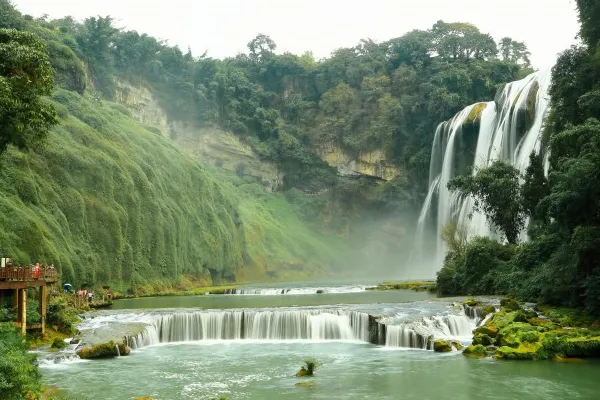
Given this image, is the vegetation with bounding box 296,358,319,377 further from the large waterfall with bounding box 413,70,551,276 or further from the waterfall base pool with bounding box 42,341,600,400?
the large waterfall with bounding box 413,70,551,276

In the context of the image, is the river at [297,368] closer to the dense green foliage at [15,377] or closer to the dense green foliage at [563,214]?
the dense green foliage at [15,377]

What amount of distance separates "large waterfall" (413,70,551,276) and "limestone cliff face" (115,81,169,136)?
39.4 m

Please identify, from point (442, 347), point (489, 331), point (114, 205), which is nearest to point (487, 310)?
point (489, 331)

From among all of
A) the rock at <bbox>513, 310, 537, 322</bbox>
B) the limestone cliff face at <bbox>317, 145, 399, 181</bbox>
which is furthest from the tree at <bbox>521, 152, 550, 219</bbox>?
the limestone cliff face at <bbox>317, 145, 399, 181</bbox>

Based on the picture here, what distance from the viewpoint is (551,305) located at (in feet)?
91.9

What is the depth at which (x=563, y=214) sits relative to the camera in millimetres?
24828

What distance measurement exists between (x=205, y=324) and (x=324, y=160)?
6395 cm

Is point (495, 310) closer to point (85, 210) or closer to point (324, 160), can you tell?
point (85, 210)

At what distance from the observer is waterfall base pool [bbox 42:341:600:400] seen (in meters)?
17.1

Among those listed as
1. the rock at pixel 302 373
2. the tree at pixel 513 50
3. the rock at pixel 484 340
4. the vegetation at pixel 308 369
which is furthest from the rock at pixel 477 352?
the tree at pixel 513 50

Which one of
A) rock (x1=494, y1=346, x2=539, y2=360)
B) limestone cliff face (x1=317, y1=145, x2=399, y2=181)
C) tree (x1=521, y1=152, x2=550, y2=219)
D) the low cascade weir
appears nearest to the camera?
rock (x1=494, y1=346, x2=539, y2=360)

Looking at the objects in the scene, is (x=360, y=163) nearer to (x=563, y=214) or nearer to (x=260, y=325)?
(x=260, y=325)

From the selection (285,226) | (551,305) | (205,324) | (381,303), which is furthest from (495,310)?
(285,226)

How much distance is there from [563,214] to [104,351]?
1901 centimetres
